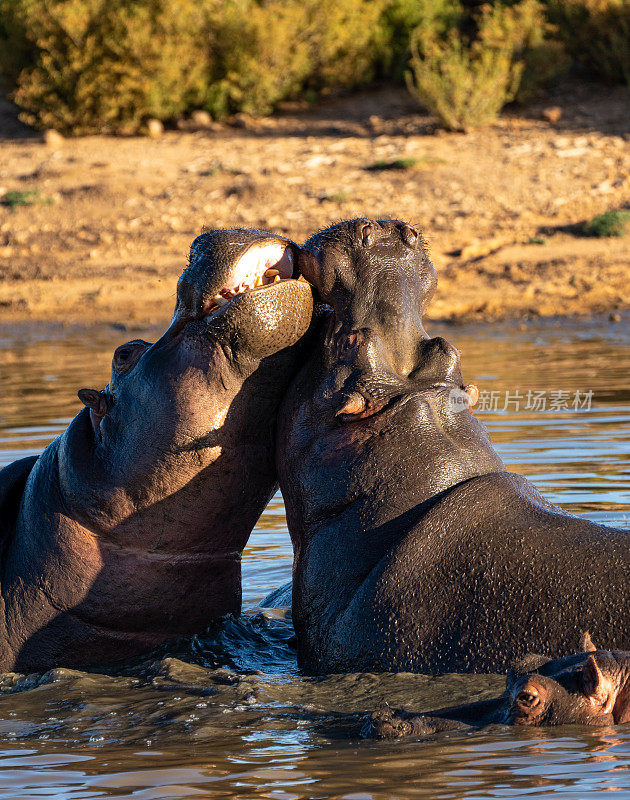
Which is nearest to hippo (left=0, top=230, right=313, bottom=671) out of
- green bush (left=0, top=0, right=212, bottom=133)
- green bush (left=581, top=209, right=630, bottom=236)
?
green bush (left=581, top=209, right=630, bottom=236)

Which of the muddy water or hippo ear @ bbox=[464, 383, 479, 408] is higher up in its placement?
hippo ear @ bbox=[464, 383, 479, 408]

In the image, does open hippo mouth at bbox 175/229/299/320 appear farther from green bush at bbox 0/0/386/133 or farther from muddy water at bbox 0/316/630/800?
green bush at bbox 0/0/386/133

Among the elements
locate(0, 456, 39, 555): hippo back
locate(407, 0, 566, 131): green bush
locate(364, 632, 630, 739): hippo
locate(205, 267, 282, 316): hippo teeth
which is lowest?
locate(364, 632, 630, 739): hippo

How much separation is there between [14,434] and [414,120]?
1253 cm

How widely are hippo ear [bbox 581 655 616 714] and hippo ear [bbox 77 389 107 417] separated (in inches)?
73.8

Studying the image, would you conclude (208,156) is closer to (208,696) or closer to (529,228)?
(529,228)

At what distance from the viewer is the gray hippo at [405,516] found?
3627 millimetres

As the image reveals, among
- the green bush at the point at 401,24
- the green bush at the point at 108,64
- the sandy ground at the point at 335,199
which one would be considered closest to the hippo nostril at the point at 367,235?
the sandy ground at the point at 335,199

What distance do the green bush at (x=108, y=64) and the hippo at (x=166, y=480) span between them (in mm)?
16870

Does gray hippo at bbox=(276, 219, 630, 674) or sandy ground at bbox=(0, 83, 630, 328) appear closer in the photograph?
gray hippo at bbox=(276, 219, 630, 674)

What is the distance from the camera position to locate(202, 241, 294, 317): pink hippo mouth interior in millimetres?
4031

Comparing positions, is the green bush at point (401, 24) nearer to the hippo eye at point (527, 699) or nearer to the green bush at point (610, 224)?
the green bush at point (610, 224)

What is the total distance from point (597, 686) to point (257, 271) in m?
1.67

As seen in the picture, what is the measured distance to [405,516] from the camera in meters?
3.79
